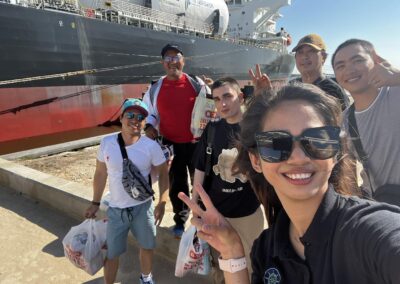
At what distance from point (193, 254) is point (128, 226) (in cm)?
63

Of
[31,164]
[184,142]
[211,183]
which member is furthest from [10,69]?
[211,183]

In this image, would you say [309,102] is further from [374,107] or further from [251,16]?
[251,16]

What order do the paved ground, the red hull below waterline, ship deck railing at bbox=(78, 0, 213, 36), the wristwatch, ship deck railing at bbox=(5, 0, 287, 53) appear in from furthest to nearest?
ship deck railing at bbox=(78, 0, 213, 36), ship deck railing at bbox=(5, 0, 287, 53), the red hull below waterline, the paved ground, the wristwatch

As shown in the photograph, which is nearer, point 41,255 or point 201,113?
point 201,113

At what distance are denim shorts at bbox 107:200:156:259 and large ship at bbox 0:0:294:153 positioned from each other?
8.14 metres

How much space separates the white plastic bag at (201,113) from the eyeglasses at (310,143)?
1.83 meters

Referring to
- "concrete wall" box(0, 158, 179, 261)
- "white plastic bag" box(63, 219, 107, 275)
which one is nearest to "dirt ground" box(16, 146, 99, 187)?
"concrete wall" box(0, 158, 179, 261)

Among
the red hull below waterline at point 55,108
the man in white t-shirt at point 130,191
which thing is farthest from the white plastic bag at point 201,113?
the red hull below waterline at point 55,108

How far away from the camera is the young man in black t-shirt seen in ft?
6.92

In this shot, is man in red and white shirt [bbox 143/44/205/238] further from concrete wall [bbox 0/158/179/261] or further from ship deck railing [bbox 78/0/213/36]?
ship deck railing [bbox 78/0/213/36]

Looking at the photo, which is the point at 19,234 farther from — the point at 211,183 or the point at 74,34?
the point at 74,34

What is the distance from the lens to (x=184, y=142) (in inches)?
121

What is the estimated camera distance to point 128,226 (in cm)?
241

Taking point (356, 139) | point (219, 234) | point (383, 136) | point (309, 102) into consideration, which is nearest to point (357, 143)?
point (356, 139)
